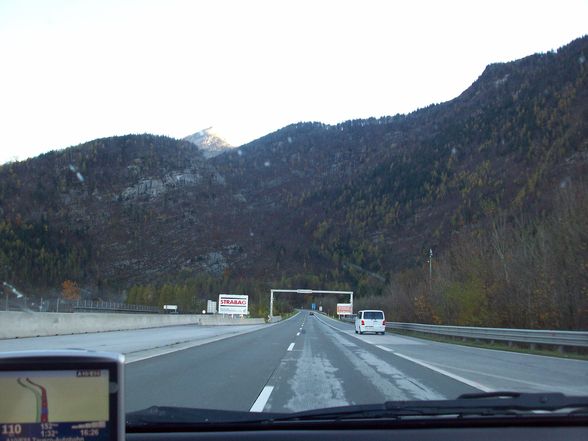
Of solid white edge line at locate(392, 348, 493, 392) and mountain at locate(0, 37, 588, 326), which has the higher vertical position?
mountain at locate(0, 37, 588, 326)

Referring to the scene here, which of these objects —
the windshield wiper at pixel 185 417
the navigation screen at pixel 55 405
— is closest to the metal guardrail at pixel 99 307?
the windshield wiper at pixel 185 417

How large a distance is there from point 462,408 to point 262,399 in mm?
4611

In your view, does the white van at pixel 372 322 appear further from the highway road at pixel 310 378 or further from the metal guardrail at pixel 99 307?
the highway road at pixel 310 378

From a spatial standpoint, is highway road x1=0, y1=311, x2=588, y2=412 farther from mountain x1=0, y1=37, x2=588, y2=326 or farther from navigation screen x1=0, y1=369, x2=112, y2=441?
mountain x1=0, y1=37, x2=588, y2=326

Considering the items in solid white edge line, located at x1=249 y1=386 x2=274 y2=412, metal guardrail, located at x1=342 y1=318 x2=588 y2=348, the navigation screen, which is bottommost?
metal guardrail, located at x1=342 y1=318 x2=588 y2=348

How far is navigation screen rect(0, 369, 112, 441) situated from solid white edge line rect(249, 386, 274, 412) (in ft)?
17.4

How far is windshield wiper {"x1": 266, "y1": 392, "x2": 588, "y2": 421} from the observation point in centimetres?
471

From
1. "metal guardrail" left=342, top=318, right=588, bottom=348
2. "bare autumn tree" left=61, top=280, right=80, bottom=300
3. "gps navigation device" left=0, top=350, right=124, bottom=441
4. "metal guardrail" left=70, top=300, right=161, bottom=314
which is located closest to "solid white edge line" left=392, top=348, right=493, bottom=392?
"metal guardrail" left=342, top=318, right=588, bottom=348

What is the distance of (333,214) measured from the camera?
589ft

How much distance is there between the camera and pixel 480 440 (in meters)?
4.30

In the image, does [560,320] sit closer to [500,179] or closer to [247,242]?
[500,179]

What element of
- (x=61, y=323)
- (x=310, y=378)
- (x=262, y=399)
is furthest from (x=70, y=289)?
(x=262, y=399)

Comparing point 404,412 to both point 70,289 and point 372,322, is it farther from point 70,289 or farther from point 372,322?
point 70,289

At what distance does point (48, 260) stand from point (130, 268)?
111ft
